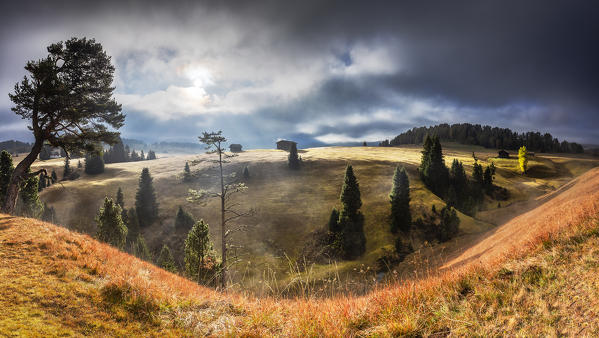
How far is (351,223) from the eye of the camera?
121 ft

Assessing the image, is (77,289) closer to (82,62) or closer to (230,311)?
(230,311)

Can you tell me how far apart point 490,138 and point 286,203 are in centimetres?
17351

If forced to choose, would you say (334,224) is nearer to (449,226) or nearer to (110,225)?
(449,226)

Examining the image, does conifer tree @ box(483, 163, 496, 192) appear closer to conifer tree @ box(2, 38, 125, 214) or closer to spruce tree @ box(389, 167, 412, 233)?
spruce tree @ box(389, 167, 412, 233)

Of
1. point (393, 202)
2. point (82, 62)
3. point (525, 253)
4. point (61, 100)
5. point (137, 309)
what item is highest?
point (82, 62)

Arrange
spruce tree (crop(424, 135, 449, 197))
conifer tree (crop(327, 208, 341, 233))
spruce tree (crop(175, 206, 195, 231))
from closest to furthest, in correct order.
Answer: conifer tree (crop(327, 208, 341, 233)) < spruce tree (crop(175, 206, 195, 231)) < spruce tree (crop(424, 135, 449, 197))

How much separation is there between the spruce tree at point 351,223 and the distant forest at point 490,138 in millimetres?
127489

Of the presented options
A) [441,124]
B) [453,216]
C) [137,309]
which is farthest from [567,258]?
[441,124]

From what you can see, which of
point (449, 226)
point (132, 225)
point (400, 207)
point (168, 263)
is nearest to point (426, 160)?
point (400, 207)

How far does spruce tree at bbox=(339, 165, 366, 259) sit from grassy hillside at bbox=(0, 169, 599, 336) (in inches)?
1230

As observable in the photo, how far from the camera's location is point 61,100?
47.4 feet

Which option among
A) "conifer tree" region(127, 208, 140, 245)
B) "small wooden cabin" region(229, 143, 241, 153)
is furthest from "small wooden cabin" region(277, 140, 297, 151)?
"conifer tree" region(127, 208, 140, 245)

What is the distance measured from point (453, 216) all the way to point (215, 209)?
45.9 meters

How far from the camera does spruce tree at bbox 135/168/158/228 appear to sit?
47.5 metres
